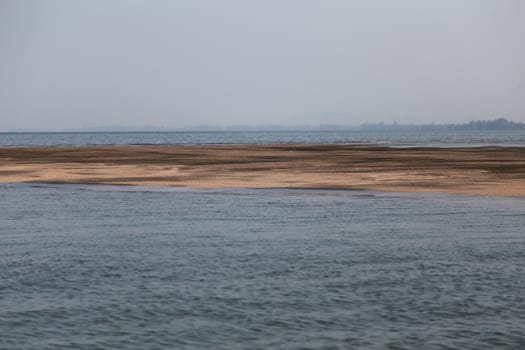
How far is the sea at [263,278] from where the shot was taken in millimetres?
11648

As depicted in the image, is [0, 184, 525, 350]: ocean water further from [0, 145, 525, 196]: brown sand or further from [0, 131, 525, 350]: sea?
[0, 145, 525, 196]: brown sand

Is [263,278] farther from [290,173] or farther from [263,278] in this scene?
[290,173]

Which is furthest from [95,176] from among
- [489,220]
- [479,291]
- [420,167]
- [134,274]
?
[479,291]

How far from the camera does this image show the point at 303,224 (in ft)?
78.7

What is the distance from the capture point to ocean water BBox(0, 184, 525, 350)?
11.6m

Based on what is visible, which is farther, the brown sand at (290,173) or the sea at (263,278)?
Result: the brown sand at (290,173)

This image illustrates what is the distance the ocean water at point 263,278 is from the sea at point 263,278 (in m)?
0.04

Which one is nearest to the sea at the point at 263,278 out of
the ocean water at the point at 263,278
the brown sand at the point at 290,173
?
the ocean water at the point at 263,278

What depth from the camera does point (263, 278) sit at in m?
15.5

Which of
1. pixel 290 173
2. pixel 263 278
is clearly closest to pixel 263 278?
pixel 263 278

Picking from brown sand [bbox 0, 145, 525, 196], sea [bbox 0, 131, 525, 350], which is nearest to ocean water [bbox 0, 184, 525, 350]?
sea [bbox 0, 131, 525, 350]

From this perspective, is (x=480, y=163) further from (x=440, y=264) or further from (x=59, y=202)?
(x=440, y=264)

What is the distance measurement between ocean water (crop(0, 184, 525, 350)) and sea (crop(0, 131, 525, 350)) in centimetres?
4

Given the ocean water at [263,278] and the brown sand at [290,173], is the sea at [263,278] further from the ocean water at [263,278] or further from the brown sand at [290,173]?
the brown sand at [290,173]
